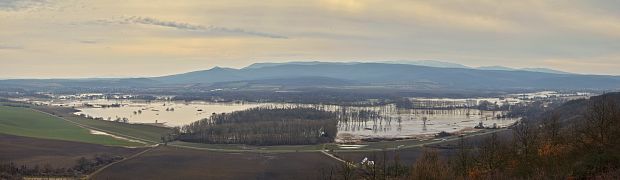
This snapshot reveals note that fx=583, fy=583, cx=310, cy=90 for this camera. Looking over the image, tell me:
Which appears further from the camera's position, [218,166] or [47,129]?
[47,129]

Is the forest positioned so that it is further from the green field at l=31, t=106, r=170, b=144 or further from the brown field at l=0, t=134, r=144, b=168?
the brown field at l=0, t=134, r=144, b=168

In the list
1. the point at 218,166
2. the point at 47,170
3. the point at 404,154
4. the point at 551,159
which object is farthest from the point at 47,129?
the point at 551,159

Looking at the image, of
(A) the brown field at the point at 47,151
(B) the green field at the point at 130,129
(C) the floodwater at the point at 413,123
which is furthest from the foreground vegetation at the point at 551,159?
(B) the green field at the point at 130,129

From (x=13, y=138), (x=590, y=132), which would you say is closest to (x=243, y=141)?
(x=13, y=138)

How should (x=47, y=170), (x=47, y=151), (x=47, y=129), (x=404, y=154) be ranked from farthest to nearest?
1. (x=47, y=129)
2. (x=404, y=154)
3. (x=47, y=151)
4. (x=47, y=170)

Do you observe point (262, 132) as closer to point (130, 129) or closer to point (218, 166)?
point (130, 129)

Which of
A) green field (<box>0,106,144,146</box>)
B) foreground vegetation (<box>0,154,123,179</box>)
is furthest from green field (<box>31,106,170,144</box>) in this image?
foreground vegetation (<box>0,154,123,179</box>)
